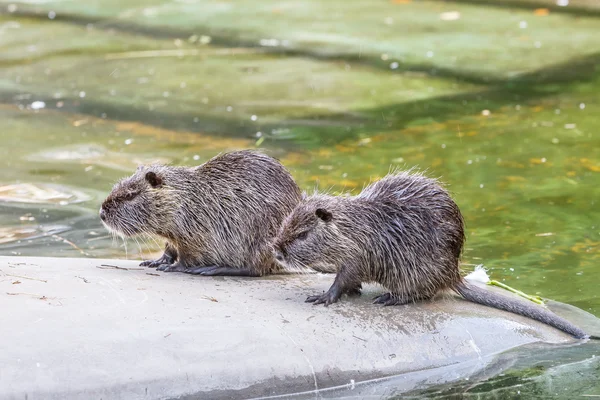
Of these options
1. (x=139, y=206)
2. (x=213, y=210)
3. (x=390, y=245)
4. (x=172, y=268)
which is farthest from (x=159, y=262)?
(x=390, y=245)

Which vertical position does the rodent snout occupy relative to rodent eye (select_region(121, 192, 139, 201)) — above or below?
below

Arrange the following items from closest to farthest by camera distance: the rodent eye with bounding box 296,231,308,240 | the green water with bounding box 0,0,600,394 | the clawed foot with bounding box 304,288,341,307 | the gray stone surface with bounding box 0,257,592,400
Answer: the gray stone surface with bounding box 0,257,592,400
the clawed foot with bounding box 304,288,341,307
the rodent eye with bounding box 296,231,308,240
the green water with bounding box 0,0,600,394

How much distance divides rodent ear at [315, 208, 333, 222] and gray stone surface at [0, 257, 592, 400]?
425 millimetres

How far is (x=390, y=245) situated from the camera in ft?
17.7

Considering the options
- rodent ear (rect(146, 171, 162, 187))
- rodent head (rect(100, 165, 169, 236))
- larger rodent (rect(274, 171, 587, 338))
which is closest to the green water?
larger rodent (rect(274, 171, 587, 338))

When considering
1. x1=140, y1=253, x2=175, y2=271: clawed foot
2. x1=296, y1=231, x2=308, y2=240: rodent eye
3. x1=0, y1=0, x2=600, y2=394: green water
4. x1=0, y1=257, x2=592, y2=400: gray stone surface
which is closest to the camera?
x1=0, y1=257, x2=592, y2=400: gray stone surface

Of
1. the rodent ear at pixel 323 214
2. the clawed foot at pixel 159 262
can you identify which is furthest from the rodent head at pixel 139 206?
the rodent ear at pixel 323 214

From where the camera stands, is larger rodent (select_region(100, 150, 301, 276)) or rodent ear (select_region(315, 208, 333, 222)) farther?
larger rodent (select_region(100, 150, 301, 276))

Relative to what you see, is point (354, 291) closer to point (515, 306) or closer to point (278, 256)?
point (278, 256)

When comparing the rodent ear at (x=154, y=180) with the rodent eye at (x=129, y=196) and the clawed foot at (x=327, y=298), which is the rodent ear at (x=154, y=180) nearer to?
the rodent eye at (x=129, y=196)

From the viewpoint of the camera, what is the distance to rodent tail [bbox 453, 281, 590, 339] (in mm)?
5383

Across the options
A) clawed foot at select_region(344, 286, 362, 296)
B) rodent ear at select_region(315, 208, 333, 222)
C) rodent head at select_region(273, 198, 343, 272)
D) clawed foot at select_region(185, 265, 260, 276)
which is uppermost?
rodent ear at select_region(315, 208, 333, 222)

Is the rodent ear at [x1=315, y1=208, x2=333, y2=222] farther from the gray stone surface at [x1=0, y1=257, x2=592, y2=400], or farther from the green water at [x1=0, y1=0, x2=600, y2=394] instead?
the green water at [x1=0, y1=0, x2=600, y2=394]

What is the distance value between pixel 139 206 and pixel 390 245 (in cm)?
147
